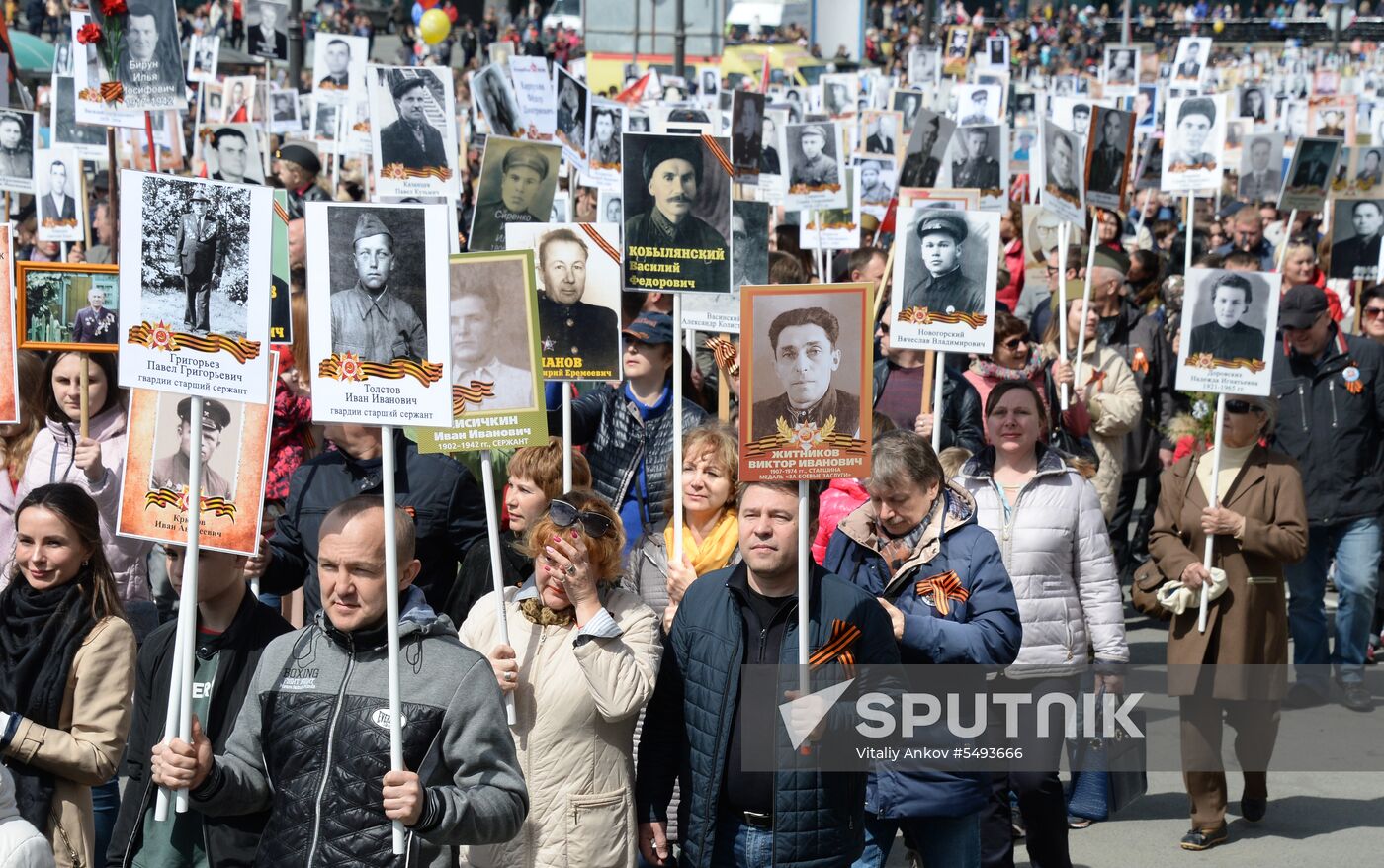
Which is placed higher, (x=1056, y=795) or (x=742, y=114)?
(x=742, y=114)

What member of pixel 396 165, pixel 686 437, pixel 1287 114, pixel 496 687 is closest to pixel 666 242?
pixel 686 437

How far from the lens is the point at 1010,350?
25.1 ft

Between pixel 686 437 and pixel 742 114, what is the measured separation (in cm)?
410

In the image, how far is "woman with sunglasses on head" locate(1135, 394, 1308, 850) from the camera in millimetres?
6078

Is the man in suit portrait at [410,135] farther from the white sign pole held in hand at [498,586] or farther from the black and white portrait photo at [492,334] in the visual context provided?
the white sign pole held in hand at [498,586]

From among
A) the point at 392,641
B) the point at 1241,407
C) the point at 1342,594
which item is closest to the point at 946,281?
the point at 1241,407

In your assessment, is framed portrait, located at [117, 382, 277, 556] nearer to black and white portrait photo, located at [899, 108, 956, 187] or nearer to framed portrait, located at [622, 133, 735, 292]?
framed portrait, located at [622, 133, 735, 292]

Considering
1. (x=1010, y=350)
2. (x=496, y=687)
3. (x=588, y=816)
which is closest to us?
(x=496, y=687)

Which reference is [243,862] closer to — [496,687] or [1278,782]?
[496,687]

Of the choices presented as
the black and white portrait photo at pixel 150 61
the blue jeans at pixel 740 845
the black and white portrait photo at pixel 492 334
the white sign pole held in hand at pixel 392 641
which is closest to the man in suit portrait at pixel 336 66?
the black and white portrait photo at pixel 150 61

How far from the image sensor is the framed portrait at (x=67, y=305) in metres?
5.54

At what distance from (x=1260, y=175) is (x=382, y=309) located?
1205 cm

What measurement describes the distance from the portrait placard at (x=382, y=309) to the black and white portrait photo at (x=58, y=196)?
7.24 m

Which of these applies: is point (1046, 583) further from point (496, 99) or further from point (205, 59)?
point (205, 59)
